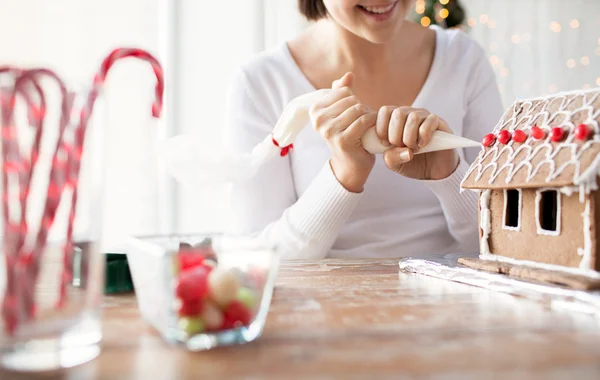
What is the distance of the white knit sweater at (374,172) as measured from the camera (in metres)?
1.38

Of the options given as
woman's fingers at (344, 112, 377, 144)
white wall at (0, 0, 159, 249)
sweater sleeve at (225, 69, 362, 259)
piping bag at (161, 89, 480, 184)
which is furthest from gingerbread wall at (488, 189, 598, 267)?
white wall at (0, 0, 159, 249)

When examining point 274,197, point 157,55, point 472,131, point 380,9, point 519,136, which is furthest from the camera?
point 157,55

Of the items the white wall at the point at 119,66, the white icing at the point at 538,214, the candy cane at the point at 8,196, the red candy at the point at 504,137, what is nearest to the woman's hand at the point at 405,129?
the red candy at the point at 504,137

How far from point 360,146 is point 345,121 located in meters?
0.08

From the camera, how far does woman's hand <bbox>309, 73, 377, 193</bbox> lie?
104cm

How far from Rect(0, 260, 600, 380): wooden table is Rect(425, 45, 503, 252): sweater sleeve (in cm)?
50

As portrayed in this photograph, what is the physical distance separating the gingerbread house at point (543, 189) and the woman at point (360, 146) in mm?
250

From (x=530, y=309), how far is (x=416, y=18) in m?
2.72

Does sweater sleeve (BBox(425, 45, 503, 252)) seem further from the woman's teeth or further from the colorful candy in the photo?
the colorful candy

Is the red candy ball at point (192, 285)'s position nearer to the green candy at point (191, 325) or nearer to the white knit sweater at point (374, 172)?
the green candy at point (191, 325)

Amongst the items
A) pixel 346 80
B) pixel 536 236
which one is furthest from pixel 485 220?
pixel 346 80

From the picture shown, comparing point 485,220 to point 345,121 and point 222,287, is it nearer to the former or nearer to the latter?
point 345,121

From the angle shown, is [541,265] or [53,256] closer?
[53,256]

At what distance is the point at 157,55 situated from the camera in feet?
8.63
